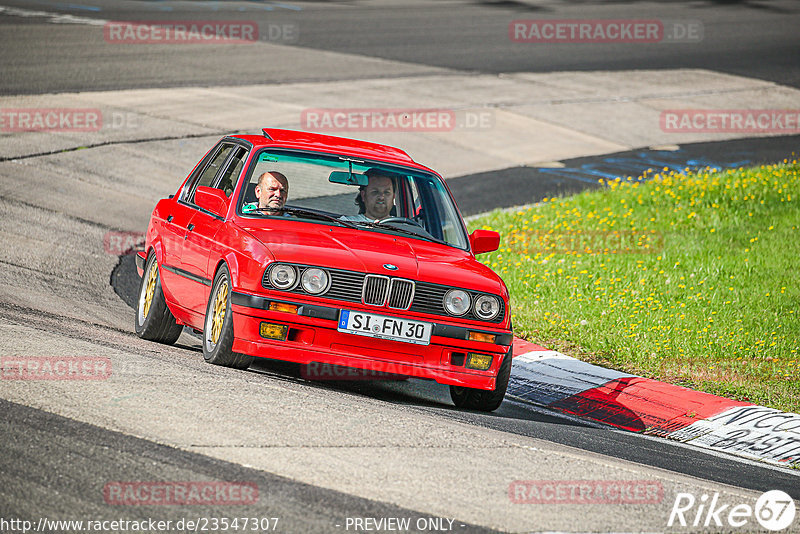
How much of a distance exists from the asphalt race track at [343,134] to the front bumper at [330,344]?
0.23 m

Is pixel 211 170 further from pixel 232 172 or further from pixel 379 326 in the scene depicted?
pixel 379 326

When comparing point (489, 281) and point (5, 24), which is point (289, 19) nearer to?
point (5, 24)

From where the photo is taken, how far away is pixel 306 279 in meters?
6.57

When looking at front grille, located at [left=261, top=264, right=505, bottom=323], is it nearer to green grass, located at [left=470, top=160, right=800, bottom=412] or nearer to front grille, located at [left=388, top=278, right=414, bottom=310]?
front grille, located at [left=388, top=278, right=414, bottom=310]

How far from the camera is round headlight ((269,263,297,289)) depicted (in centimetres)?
655

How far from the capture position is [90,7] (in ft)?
90.9

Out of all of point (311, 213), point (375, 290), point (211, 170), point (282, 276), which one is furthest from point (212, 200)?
point (375, 290)

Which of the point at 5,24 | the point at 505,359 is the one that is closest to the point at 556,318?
the point at 505,359

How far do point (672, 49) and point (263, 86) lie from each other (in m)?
14.1

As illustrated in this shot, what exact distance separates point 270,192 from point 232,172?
63cm

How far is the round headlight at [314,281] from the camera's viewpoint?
6574 millimetres

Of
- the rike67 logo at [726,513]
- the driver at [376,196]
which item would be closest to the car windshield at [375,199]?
the driver at [376,196]

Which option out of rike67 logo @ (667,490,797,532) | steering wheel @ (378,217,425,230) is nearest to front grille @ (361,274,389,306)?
steering wheel @ (378,217,425,230)

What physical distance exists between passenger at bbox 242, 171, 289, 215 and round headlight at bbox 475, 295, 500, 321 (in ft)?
5.34
